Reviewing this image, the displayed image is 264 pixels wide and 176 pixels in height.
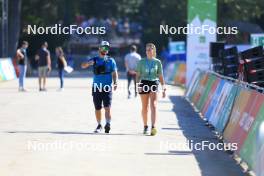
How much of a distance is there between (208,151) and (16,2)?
42106 mm

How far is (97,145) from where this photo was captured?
45.2 feet

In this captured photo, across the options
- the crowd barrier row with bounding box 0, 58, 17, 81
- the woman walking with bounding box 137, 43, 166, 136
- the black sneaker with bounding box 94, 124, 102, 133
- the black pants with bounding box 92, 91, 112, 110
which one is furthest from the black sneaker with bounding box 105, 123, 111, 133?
the crowd barrier row with bounding box 0, 58, 17, 81

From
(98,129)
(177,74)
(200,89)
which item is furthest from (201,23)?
(98,129)

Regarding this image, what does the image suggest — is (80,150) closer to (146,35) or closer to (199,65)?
(199,65)

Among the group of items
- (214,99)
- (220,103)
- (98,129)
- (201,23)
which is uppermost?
(201,23)

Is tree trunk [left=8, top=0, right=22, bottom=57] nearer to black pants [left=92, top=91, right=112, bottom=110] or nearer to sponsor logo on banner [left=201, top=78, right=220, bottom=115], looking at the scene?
sponsor logo on banner [left=201, top=78, right=220, bottom=115]

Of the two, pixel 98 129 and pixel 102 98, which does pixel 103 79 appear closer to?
pixel 102 98

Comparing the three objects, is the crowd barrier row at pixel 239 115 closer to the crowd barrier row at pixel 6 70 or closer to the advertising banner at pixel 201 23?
the advertising banner at pixel 201 23

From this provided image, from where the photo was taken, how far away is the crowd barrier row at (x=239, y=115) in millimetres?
10227

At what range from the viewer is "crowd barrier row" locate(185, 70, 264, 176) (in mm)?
10227

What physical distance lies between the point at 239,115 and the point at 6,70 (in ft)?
92.5

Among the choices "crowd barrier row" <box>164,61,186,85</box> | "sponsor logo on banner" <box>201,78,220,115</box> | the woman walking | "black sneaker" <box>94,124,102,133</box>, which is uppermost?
the woman walking

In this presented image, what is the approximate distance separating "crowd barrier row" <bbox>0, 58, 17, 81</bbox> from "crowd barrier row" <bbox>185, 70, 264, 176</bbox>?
20.1 m

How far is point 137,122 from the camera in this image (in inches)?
721
